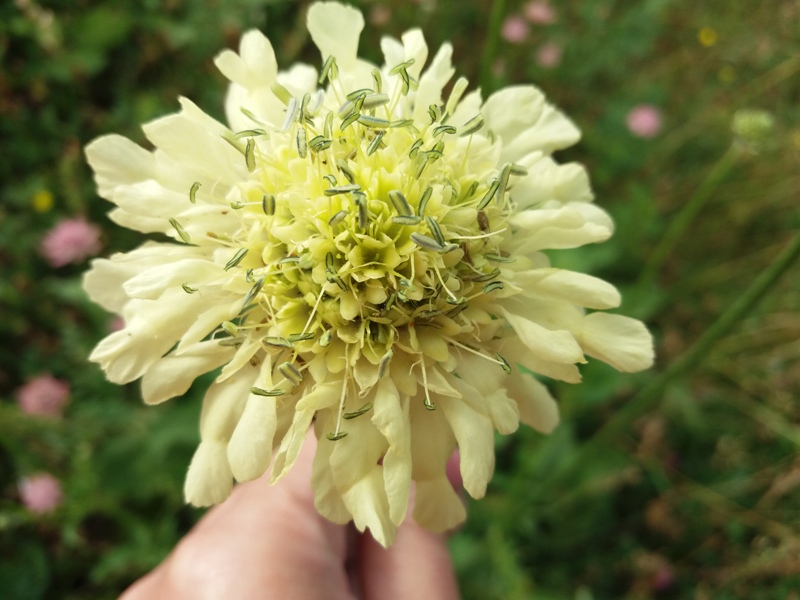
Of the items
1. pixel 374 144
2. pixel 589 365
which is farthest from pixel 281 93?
pixel 589 365

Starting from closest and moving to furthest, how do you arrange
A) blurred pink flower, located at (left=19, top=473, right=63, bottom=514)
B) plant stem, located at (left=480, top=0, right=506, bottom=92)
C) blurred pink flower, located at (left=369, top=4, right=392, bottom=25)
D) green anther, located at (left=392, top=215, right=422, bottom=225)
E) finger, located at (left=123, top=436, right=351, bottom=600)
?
green anther, located at (left=392, top=215, right=422, bottom=225) < finger, located at (left=123, top=436, right=351, bottom=600) < plant stem, located at (left=480, top=0, right=506, bottom=92) < blurred pink flower, located at (left=19, top=473, right=63, bottom=514) < blurred pink flower, located at (left=369, top=4, right=392, bottom=25)

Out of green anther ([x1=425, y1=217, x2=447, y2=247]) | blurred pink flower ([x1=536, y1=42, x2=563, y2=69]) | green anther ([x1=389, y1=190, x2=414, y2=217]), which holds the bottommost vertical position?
green anther ([x1=425, y1=217, x2=447, y2=247])

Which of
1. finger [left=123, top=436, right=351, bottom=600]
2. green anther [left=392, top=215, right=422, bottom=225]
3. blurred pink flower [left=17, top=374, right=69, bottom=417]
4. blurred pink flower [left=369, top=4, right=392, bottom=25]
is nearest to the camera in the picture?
green anther [left=392, top=215, right=422, bottom=225]

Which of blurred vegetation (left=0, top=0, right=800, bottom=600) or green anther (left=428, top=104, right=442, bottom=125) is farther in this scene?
blurred vegetation (left=0, top=0, right=800, bottom=600)

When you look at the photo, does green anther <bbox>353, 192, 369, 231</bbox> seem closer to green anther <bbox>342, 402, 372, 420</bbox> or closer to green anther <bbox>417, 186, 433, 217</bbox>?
green anther <bbox>417, 186, 433, 217</bbox>

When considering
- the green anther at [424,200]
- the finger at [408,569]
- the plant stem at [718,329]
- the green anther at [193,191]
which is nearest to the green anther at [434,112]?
the green anther at [424,200]

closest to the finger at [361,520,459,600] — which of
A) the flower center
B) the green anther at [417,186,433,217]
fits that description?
the flower center

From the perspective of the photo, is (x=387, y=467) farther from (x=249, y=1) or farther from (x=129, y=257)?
(x=249, y=1)

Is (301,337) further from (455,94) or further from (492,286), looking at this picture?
(455,94)
